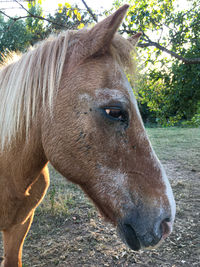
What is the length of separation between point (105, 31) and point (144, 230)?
132cm

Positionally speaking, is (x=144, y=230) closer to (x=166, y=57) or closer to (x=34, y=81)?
(x=34, y=81)

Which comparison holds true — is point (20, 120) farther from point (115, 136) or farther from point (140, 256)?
point (140, 256)

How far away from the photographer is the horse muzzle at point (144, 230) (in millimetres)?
1278

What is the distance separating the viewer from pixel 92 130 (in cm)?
137

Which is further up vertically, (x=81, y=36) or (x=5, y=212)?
(x=81, y=36)

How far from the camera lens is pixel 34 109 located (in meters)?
1.55

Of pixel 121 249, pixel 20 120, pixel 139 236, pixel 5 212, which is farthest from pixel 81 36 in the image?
pixel 121 249

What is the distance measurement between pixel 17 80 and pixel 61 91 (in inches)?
17.0

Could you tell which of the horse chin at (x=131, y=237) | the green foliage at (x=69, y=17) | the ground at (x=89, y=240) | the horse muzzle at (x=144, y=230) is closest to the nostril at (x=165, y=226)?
the horse muzzle at (x=144, y=230)

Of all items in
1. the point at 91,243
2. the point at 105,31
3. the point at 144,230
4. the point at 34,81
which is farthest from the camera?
the point at 91,243

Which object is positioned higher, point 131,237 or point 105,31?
point 105,31

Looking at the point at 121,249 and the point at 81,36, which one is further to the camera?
the point at 121,249

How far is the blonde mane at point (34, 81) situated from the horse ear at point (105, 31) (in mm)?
130

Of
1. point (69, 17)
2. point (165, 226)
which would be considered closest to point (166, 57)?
point (69, 17)
